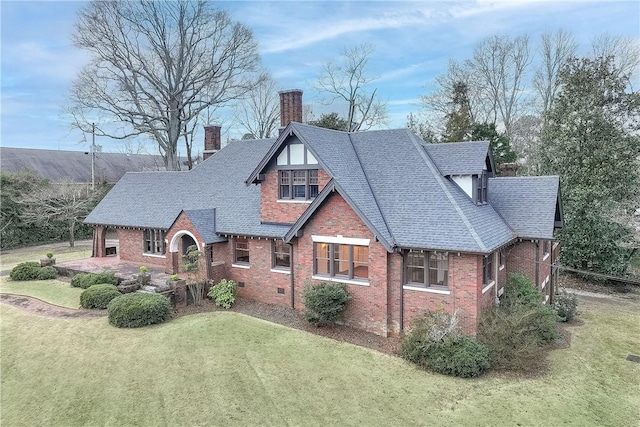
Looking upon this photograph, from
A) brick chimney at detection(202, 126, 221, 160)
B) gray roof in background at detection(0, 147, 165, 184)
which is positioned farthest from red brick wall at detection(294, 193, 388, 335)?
gray roof in background at detection(0, 147, 165, 184)

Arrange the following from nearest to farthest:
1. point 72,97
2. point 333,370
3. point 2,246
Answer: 1. point 333,370
2. point 2,246
3. point 72,97

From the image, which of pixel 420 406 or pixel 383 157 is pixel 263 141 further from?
pixel 420 406

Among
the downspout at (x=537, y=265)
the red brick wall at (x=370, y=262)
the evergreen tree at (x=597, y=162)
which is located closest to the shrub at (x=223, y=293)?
the red brick wall at (x=370, y=262)

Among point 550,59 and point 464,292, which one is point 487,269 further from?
point 550,59

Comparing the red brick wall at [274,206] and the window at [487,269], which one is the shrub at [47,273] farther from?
the window at [487,269]

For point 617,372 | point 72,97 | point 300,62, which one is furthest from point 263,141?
point 72,97

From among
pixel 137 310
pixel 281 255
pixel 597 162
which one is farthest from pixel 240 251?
pixel 597 162

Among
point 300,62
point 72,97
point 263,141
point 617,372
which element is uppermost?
point 300,62
